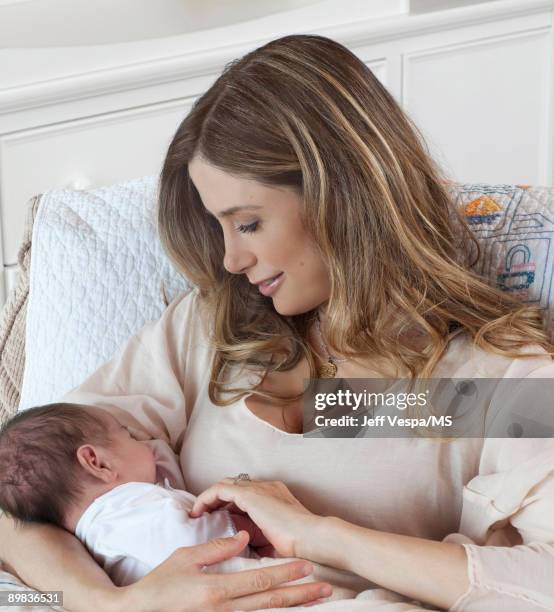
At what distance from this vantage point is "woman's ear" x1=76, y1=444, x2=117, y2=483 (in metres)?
1.20

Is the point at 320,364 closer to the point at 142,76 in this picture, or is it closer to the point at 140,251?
the point at 140,251

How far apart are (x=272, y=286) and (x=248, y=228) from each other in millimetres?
92

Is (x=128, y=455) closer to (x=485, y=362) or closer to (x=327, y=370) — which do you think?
(x=327, y=370)

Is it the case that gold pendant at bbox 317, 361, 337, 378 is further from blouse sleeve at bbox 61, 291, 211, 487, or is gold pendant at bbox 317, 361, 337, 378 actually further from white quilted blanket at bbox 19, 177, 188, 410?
white quilted blanket at bbox 19, 177, 188, 410

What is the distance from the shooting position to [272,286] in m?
1.33

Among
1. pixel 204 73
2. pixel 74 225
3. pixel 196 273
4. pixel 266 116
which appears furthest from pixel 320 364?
pixel 204 73

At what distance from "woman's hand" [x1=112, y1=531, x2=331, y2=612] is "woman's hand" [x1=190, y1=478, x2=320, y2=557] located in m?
0.05

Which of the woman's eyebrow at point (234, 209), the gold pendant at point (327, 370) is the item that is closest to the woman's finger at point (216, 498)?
the gold pendant at point (327, 370)

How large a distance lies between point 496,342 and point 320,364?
0.82 feet

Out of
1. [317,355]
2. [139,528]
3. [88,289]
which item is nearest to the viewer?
[139,528]

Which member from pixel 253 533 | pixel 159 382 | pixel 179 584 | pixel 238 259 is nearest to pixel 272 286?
pixel 238 259

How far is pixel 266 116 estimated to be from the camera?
1.26 metres

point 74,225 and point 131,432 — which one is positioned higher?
point 74,225

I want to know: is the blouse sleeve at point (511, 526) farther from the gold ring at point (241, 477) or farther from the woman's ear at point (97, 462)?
the woman's ear at point (97, 462)
